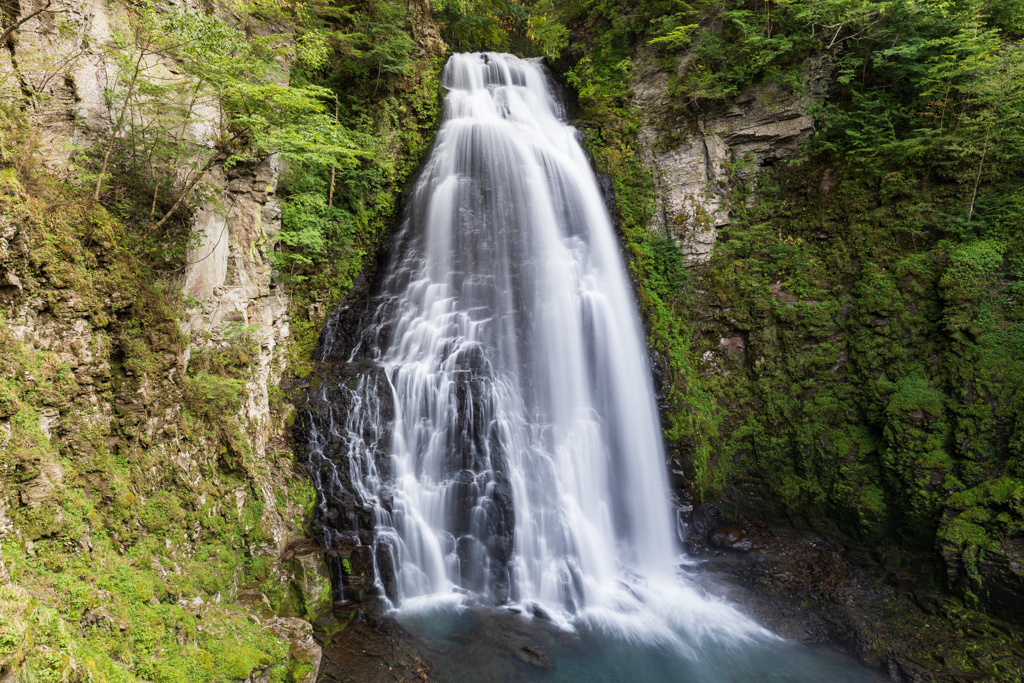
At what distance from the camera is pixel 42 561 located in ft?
11.5

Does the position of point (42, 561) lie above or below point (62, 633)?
above

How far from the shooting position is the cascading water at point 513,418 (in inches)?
310

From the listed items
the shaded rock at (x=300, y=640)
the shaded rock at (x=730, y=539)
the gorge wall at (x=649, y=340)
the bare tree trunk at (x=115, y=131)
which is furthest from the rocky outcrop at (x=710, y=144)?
the shaded rock at (x=300, y=640)

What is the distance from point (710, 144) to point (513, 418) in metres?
9.37

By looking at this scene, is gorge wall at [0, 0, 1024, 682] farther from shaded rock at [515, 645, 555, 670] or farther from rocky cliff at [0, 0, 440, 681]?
shaded rock at [515, 645, 555, 670]

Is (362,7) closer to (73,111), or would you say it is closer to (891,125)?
(73,111)

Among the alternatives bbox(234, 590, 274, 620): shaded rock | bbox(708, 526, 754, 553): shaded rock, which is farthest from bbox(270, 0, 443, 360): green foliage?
bbox(708, 526, 754, 553): shaded rock

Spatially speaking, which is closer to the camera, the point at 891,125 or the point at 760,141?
the point at 891,125

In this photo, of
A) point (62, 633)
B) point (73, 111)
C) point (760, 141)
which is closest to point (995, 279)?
point (760, 141)

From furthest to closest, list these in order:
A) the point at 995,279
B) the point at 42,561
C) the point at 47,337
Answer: the point at 995,279 → the point at 47,337 → the point at 42,561

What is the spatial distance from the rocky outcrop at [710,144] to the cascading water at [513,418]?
1962mm

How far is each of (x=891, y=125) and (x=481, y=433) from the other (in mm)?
10801

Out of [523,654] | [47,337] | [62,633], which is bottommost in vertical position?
[523,654]

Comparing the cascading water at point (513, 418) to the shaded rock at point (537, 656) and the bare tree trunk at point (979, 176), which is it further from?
the bare tree trunk at point (979, 176)
